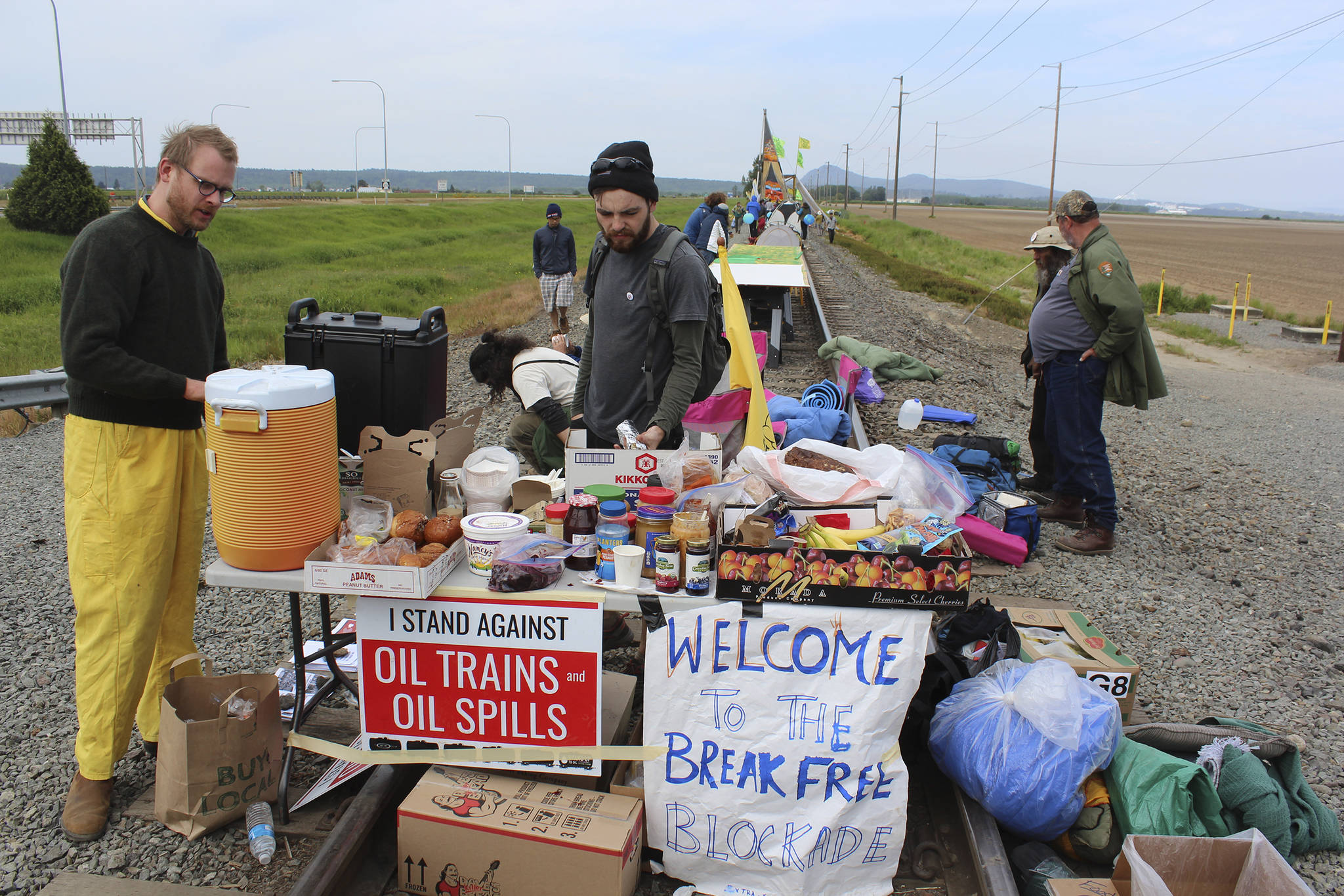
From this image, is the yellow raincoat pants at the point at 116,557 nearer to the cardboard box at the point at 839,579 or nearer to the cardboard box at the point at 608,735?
the cardboard box at the point at 608,735

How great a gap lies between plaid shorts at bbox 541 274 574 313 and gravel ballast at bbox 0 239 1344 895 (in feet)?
14.4

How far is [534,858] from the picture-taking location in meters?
2.61

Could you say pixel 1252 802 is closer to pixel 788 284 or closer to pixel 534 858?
pixel 534 858

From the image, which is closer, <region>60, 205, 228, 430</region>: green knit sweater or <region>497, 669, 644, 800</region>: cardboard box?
<region>60, 205, 228, 430</region>: green knit sweater

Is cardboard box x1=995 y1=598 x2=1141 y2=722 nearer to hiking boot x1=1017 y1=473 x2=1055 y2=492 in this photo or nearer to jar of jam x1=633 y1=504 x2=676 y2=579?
jar of jam x1=633 y1=504 x2=676 y2=579

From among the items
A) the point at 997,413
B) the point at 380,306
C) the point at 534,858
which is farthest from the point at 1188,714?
the point at 380,306

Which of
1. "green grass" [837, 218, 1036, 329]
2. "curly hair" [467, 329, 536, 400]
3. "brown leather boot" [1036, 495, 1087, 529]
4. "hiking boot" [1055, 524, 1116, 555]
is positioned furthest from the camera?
"green grass" [837, 218, 1036, 329]

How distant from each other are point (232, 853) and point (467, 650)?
3.57 ft

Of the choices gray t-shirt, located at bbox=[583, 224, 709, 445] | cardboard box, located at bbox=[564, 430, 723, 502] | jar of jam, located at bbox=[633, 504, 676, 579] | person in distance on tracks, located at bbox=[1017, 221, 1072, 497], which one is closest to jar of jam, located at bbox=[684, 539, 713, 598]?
jar of jam, located at bbox=[633, 504, 676, 579]

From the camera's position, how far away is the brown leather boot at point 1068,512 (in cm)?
602

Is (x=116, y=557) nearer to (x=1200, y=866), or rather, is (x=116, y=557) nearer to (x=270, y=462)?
(x=270, y=462)

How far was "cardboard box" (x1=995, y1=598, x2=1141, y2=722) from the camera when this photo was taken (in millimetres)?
3494

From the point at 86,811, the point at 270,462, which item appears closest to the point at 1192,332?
the point at 270,462

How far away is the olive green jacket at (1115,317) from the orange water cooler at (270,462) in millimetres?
4640
